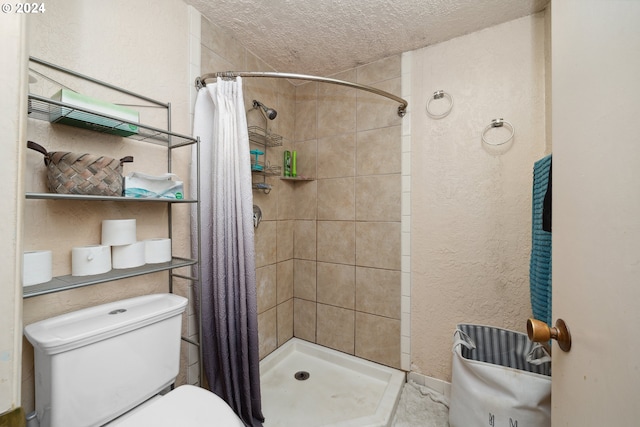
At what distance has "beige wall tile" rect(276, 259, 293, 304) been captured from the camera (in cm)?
195

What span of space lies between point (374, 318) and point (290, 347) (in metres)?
0.71

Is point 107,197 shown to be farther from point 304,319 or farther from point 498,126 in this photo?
point 498,126

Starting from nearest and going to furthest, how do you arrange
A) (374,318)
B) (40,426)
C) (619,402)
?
(619,402)
(40,426)
(374,318)

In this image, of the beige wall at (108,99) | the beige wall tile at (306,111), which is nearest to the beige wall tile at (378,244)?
the beige wall tile at (306,111)

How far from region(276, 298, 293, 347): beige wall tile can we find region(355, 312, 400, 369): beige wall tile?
55 cm

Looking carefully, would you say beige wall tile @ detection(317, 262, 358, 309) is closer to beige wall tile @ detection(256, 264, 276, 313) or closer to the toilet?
beige wall tile @ detection(256, 264, 276, 313)

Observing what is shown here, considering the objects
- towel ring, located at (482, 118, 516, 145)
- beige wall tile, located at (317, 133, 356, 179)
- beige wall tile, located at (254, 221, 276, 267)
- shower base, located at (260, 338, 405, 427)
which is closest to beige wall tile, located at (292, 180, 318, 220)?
beige wall tile, located at (317, 133, 356, 179)

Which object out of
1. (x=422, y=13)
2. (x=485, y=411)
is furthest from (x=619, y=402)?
(x=422, y=13)

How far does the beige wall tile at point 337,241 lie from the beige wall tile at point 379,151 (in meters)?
0.41

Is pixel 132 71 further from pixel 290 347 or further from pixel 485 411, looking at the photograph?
pixel 485 411

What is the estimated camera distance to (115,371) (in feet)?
2.85

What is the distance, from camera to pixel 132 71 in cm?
111

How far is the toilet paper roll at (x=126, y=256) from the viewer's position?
0.97 metres

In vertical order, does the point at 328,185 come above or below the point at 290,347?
above
